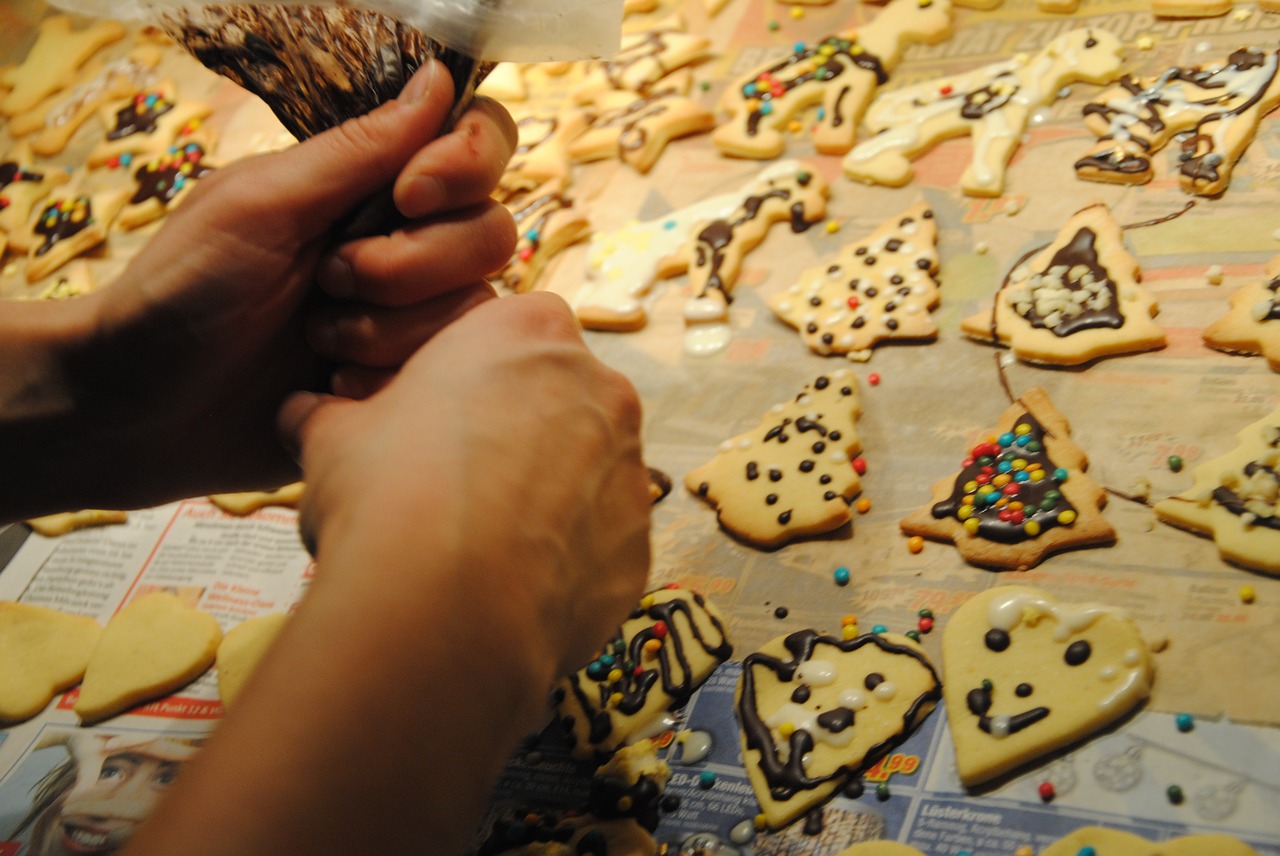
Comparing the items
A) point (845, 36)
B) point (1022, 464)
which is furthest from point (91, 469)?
point (845, 36)

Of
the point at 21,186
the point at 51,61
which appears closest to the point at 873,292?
the point at 21,186

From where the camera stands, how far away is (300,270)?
1297mm

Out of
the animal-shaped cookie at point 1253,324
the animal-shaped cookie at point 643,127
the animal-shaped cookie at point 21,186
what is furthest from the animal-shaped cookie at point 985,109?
the animal-shaped cookie at point 21,186

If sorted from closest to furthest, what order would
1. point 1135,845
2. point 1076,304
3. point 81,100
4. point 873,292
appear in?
point 1135,845, point 1076,304, point 873,292, point 81,100

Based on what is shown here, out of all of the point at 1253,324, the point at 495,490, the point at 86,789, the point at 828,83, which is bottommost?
the point at 86,789

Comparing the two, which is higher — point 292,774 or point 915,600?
point 292,774

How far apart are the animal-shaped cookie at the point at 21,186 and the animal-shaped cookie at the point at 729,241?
1866 millimetres

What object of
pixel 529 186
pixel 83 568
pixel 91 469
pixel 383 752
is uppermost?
pixel 383 752

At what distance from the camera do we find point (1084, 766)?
1185mm

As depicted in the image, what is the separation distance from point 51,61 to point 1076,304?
3.11 m

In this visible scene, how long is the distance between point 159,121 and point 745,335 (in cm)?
194

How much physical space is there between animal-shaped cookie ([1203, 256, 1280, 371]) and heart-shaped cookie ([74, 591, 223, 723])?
1.63 metres

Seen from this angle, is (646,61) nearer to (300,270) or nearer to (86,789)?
(300,270)

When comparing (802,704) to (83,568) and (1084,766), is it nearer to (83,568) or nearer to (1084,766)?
(1084,766)
